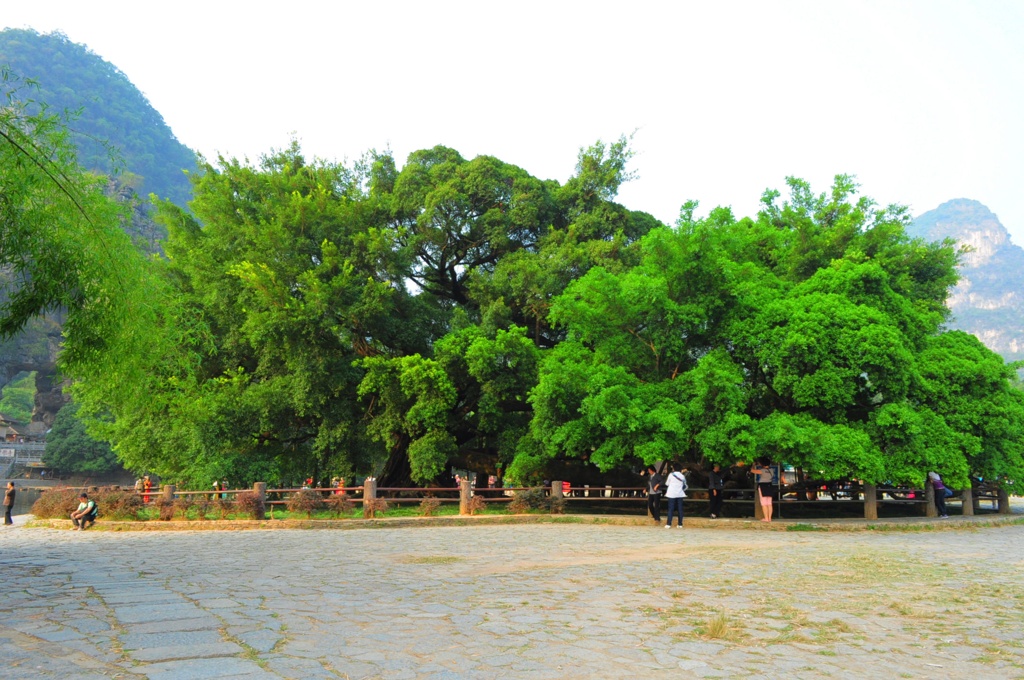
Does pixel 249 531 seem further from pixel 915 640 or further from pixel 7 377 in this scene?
pixel 7 377

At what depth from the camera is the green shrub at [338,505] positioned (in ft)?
55.7

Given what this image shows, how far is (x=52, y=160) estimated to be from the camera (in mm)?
7656

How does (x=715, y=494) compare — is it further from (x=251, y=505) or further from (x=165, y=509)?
(x=165, y=509)

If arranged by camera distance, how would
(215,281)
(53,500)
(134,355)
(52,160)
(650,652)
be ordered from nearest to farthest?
1. (650,652)
2. (52,160)
3. (134,355)
4. (53,500)
5. (215,281)

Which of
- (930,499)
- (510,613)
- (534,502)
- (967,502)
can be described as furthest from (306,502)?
(967,502)

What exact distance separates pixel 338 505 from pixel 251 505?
2.10m

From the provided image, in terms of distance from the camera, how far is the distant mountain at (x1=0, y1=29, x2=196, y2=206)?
97.1 metres

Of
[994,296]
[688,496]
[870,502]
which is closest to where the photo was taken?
[870,502]

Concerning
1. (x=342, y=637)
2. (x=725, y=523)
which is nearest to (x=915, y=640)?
(x=342, y=637)

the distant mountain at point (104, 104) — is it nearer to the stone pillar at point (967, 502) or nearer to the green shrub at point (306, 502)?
the green shrub at point (306, 502)

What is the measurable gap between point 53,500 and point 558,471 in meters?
15.3

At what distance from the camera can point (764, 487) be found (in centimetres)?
1605

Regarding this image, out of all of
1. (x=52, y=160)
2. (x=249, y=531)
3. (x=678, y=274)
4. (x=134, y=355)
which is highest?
(x=678, y=274)

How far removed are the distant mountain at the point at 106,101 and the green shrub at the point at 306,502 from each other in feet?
293
